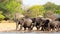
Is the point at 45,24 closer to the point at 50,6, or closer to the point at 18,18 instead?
the point at 50,6

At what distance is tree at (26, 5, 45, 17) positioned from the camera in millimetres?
5430

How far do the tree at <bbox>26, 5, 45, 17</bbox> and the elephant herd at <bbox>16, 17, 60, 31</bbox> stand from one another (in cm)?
13

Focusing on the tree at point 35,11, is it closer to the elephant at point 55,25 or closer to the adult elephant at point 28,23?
the adult elephant at point 28,23

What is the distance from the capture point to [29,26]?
5.54 metres

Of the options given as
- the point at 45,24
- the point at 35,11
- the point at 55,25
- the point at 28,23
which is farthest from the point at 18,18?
the point at 55,25

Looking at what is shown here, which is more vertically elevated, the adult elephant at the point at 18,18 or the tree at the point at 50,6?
the tree at the point at 50,6

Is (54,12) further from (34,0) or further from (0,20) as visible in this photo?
(0,20)

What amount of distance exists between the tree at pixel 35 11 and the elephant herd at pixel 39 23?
13cm

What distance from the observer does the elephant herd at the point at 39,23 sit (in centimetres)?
550

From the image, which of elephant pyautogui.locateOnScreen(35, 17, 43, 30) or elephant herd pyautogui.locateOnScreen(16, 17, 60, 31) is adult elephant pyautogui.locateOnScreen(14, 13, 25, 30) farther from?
elephant pyautogui.locateOnScreen(35, 17, 43, 30)

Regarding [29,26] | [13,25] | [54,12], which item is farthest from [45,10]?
[13,25]

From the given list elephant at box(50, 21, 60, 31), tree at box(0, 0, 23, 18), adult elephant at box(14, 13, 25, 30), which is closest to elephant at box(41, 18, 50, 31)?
elephant at box(50, 21, 60, 31)

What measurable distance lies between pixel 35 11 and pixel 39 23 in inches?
14.2

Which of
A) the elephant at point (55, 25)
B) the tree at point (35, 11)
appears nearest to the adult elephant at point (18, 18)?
the tree at point (35, 11)
